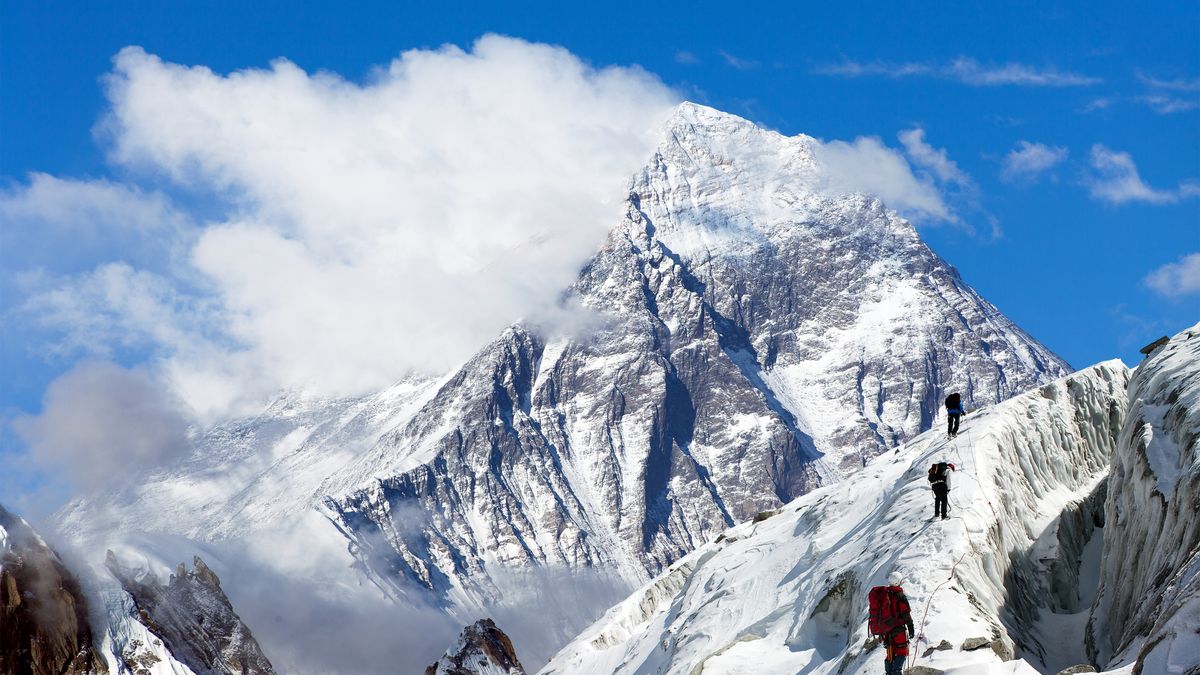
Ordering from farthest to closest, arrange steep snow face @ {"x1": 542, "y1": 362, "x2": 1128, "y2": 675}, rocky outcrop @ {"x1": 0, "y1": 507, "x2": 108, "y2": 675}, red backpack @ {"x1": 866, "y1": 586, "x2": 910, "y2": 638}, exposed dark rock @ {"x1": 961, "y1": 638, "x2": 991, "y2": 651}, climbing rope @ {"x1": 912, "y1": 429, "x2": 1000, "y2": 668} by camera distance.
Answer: rocky outcrop @ {"x1": 0, "y1": 507, "x2": 108, "y2": 675}
steep snow face @ {"x1": 542, "y1": 362, "x2": 1128, "y2": 675}
climbing rope @ {"x1": 912, "y1": 429, "x2": 1000, "y2": 668}
exposed dark rock @ {"x1": 961, "y1": 638, "x2": 991, "y2": 651}
red backpack @ {"x1": 866, "y1": 586, "x2": 910, "y2": 638}

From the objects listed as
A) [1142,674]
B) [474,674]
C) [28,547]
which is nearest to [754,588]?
[1142,674]

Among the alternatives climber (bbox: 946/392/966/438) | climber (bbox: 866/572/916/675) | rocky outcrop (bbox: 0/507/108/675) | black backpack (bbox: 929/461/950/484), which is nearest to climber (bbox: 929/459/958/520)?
black backpack (bbox: 929/461/950/484)

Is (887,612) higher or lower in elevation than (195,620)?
lower

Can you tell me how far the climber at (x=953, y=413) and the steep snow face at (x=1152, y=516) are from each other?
736 centimetres

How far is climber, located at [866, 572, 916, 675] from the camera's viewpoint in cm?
3828

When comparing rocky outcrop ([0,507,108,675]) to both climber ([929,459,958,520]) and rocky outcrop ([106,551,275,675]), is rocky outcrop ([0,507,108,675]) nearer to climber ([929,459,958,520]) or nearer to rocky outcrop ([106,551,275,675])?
rocky outcrop ([106,551,275,675])

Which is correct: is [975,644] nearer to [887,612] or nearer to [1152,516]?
[887,612]

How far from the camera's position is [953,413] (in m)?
64.9

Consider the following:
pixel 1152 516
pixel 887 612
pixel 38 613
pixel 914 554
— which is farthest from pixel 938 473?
pixel 38 613

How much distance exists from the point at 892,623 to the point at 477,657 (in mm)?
152490

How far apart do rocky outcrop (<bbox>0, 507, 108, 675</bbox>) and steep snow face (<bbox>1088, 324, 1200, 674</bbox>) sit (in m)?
80.2

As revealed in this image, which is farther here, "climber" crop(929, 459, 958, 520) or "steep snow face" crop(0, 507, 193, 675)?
"steep snow face" crop(0, 507, 193, 675)

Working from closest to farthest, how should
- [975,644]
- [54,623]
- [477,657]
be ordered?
[975,644], [54,623], [477,657]

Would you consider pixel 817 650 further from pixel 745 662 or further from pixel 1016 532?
pixel 1016 532
